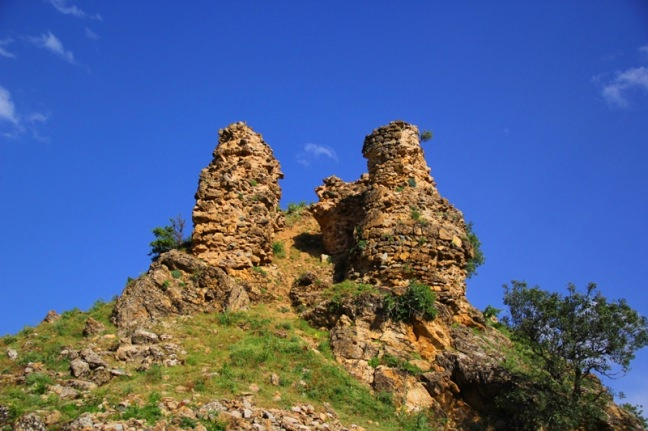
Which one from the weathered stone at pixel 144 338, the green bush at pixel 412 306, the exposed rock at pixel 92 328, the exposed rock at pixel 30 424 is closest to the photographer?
the exposed rock at pixel 30 424

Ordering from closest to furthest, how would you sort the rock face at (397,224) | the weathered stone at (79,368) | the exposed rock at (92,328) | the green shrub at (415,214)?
the weathered stone at (79,368)
the exposed rock at (92,328)
the rock face at (397,224)
the green shrub at (415,214)

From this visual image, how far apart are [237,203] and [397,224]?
592 centimetres

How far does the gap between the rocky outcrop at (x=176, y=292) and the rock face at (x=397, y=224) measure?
175 inches

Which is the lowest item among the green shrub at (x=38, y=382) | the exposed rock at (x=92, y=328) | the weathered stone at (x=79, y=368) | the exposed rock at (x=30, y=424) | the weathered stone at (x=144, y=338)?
the exposed rock at (x=30, y=424)

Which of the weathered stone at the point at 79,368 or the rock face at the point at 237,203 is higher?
the rock face at the point at 237,203

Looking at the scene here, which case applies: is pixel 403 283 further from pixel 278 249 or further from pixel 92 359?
pixel 92 359

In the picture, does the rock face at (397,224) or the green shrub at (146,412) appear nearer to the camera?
the green shrub at (146,412)

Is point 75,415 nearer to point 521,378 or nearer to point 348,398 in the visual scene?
point 348,398

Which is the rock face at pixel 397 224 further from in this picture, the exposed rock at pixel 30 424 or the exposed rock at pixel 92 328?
the exposed rock at pixel 30 424

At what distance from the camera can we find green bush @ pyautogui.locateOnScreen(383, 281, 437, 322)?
20688 mm

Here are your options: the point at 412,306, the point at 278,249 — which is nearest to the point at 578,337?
the point at 412,306

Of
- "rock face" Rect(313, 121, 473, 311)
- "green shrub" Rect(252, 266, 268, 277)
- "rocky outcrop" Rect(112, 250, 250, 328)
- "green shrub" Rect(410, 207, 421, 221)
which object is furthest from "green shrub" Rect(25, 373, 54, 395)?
"green shrub" Rect(410, 207, 421, 221)

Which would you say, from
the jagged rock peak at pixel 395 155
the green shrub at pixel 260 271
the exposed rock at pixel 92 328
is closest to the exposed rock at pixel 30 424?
the exposed rock at pixel 92 328

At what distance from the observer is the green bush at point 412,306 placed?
20.7m
